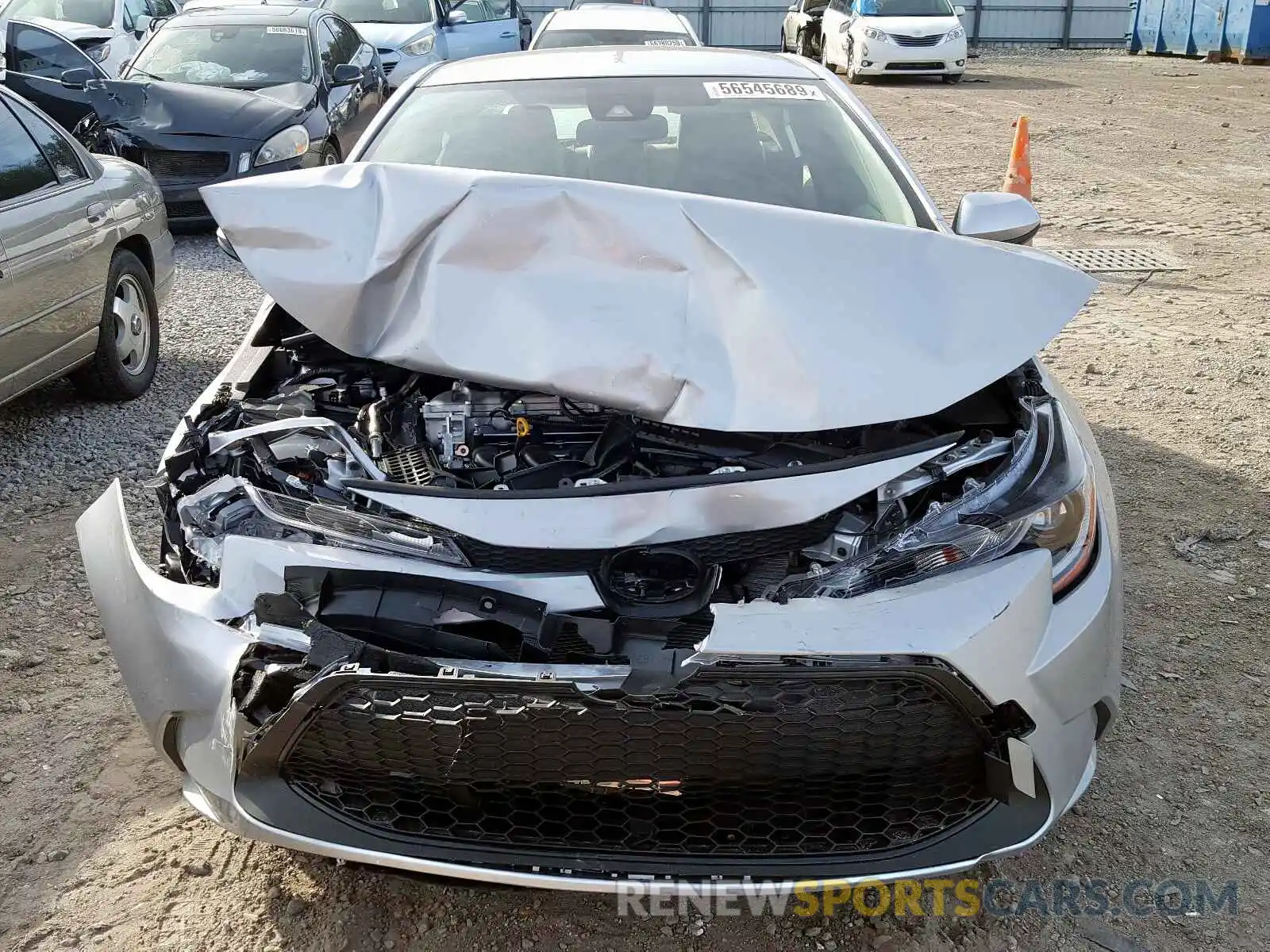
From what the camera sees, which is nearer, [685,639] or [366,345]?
[685,639]

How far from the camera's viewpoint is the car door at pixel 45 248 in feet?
13.8

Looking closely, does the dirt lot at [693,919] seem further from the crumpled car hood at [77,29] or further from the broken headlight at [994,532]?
the crumpled car hood at [77,29]

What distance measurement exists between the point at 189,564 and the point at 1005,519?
5.36 feet

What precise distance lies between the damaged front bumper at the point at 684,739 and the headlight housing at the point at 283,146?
6.21 metres

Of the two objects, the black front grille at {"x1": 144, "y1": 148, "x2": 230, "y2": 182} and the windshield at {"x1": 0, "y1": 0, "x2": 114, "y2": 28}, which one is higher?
the windshield at {"x1": 0, "y1": 0, "x2": 114, "y2": 28}

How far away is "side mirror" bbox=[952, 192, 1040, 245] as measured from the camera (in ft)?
10.5

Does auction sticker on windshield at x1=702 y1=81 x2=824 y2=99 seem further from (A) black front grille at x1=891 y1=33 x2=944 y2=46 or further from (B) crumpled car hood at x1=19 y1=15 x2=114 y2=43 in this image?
(A) black front grille at x1=891 y1=33 x2=944 y2=46

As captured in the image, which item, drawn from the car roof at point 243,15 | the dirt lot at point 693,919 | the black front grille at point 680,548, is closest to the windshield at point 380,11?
the car roof at point 243,15

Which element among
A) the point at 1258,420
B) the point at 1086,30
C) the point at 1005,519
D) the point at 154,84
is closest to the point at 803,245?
the point at 1005,519

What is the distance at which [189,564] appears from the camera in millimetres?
2223

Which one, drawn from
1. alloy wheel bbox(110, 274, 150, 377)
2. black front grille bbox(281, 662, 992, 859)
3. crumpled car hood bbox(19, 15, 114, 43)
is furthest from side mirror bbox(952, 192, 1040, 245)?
crumpled car hood bbox(19, 15, 114, 43)

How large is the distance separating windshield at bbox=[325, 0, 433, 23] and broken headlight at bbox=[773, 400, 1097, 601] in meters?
12.2

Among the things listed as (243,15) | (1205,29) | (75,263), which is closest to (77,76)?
(243,15)

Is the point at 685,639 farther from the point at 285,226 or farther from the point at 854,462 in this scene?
the point at 285,226
